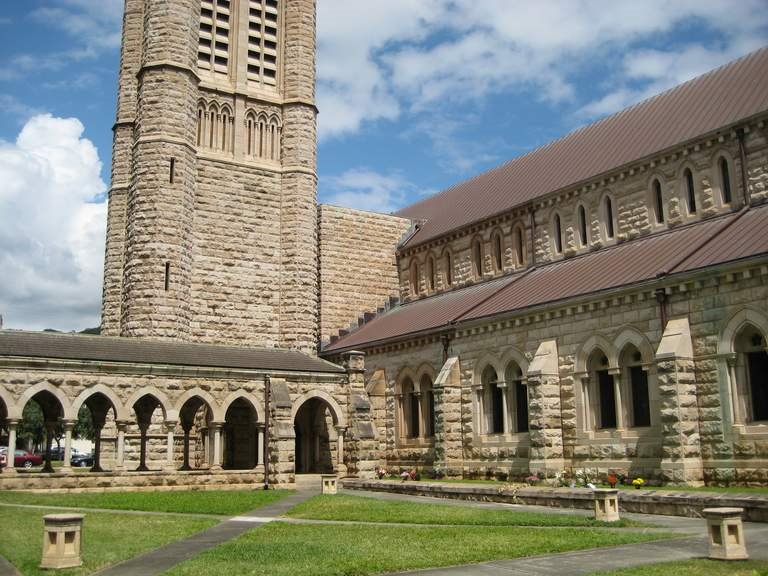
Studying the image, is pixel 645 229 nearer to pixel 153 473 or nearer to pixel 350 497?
pixel 350 497

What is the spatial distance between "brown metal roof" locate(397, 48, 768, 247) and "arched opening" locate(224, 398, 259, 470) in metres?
11.6

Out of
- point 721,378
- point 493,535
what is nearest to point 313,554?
point 493,535

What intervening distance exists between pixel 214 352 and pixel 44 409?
601 cm

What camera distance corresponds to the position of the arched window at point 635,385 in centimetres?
2352

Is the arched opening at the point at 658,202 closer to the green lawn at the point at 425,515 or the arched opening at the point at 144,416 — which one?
the green lawn at the point at 425,515

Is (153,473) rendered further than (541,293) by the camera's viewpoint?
No

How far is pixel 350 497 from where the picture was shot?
74.5 ft

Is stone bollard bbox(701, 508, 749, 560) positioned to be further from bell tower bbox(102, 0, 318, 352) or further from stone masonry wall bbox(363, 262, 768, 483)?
bell tower bbox(102, 0, 318, 352)

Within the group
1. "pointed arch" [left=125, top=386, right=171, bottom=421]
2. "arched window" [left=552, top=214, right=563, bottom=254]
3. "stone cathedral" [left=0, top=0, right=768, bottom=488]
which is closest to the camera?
"stone cathedral" [left=0, top=0, right=768, bottom=488]

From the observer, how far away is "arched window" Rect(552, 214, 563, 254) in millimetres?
31609

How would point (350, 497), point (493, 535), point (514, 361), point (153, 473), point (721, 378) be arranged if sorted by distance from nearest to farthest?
1. point (493, 535)
2. point (721, 378)
3. point (350, 497)
4. point (153, 473)
5. point (514, 361)

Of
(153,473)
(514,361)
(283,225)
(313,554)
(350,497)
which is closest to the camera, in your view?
(313,554)

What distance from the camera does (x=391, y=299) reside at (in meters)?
40.6

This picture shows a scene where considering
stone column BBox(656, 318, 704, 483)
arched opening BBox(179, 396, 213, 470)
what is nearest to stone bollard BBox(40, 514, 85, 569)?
stone column BBox(656, 318, 704, 483)
